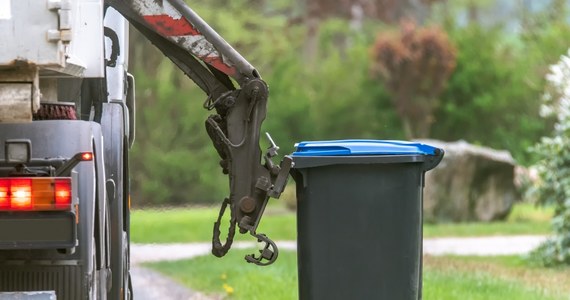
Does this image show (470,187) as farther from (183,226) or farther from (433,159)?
(433,159)

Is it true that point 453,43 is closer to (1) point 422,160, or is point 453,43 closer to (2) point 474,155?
(2) point 474,155

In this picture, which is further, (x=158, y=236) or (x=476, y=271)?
(x=158, y=236)

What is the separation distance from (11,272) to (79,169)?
0.49 m

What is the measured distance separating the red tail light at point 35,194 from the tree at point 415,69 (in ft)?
83.3

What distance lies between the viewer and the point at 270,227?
22.7 meters

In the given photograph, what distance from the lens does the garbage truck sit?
232 inches

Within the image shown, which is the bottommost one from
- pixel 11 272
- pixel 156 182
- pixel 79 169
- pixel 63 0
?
pixel 156 182

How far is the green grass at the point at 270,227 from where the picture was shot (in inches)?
814

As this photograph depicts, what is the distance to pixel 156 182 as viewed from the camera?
3114 cm

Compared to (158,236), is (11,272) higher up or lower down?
higher up

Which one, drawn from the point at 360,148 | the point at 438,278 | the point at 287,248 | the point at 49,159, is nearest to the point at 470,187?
the point at 287,248

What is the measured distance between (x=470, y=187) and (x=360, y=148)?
1522 cm

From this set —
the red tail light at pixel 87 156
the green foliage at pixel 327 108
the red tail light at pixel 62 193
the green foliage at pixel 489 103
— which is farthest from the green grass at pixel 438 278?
the green foliage at pixel 489 103

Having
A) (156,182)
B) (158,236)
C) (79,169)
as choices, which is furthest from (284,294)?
(156,182)
